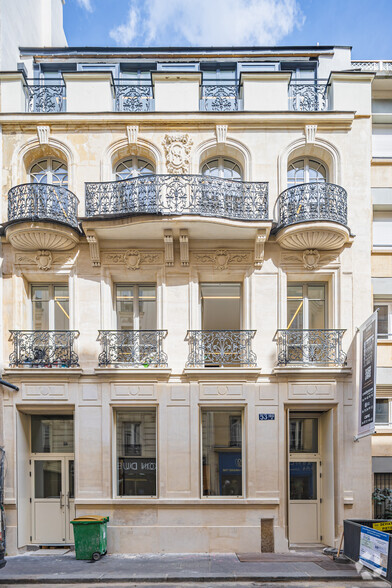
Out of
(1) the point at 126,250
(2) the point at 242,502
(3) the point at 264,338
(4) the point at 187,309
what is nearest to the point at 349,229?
(3) the point at 264,338

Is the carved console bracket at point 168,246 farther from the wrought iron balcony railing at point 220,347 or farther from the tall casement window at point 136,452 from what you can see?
the tall casement window at point 136,452

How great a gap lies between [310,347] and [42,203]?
315 inches

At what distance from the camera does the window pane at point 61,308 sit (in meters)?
13.1

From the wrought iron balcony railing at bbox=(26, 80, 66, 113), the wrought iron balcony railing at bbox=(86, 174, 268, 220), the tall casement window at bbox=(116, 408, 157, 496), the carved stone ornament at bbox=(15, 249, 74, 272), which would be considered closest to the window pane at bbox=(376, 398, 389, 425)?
the wrought iron balcony railing at bbox=(86, 174, 268, 220)

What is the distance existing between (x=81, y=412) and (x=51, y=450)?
5.78 feet

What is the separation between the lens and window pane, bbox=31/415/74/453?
1320cm

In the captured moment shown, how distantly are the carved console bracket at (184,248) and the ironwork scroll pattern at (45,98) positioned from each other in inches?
203

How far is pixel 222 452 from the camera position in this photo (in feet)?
41.5

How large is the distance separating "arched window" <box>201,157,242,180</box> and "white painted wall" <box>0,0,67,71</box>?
6516 millimetres

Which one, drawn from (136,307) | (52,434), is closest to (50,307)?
(136,307)

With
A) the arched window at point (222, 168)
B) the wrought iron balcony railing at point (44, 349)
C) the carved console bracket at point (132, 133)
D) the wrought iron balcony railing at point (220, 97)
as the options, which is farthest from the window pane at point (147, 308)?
the wrought iron balcony railing at point (220, 97)

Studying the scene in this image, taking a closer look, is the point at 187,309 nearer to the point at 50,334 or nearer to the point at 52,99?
the point at 50,334

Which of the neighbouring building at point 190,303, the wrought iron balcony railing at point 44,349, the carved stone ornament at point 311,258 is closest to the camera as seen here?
the neighbouring building at point 190,303

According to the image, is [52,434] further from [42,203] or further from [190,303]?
[42,203]
